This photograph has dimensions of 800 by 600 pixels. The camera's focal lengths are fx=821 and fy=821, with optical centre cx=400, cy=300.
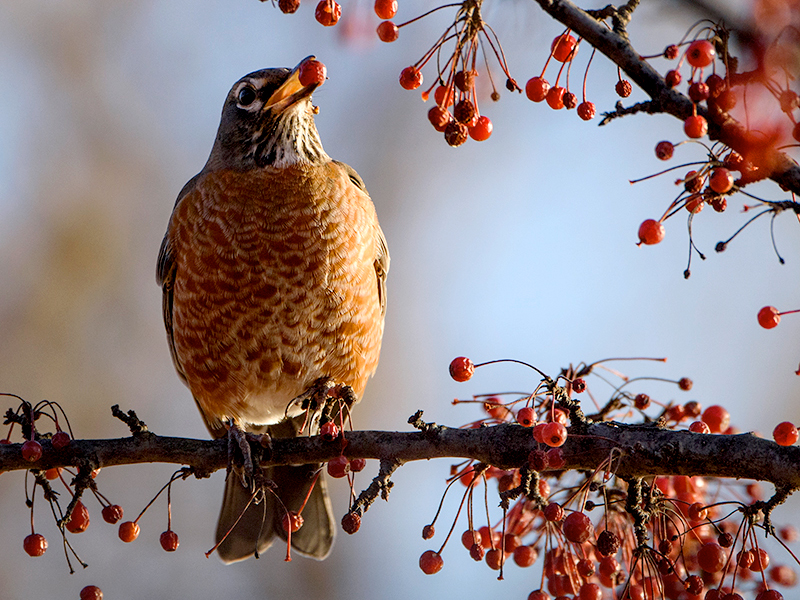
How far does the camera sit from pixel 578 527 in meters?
2.31

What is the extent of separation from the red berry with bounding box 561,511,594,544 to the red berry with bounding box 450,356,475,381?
1.94ft

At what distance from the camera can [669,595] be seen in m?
2.87

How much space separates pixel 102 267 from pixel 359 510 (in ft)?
20.6

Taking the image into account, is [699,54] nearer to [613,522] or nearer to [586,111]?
[586,111]

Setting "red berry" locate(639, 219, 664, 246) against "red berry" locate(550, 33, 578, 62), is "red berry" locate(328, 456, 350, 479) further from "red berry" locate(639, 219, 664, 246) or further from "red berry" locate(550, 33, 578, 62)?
"red berry" locate(550, 33, 578, 62)

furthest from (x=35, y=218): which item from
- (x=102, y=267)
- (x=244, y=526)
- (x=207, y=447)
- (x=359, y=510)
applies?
(x=359, y=510)

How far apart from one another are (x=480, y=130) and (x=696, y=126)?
95 centimetres

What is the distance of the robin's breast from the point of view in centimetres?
393

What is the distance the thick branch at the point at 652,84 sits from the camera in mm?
1694

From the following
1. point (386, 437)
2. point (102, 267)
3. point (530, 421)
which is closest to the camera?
point (530, 421)

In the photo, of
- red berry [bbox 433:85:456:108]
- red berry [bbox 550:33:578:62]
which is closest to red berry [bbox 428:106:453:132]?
red berry [bbox 433:85:456:108]

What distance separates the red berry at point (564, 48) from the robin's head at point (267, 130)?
2052 millimetres

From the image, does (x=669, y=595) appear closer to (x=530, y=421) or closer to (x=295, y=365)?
(x=530, y=421)

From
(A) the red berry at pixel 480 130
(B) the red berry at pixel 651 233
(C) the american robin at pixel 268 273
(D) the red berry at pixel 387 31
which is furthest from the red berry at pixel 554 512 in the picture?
(C) the american robin at pixel 268 273
